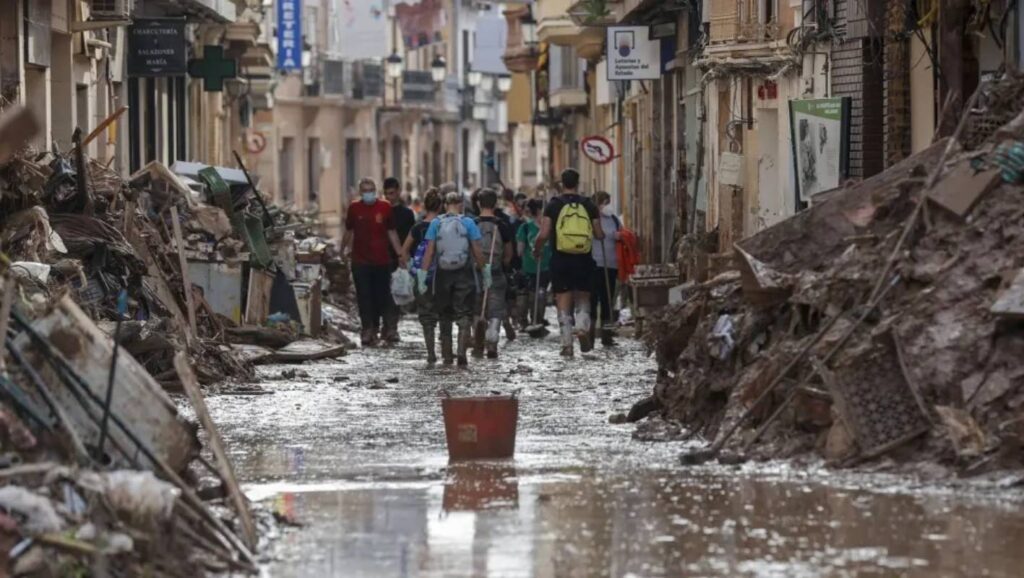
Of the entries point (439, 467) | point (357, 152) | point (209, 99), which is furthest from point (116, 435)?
point (357, 152)

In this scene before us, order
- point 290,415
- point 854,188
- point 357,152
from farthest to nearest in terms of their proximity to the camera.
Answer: point 357,152
point 290,415
point 854,188

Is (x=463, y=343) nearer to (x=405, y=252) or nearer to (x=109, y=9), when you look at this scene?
(x=405, y=252)

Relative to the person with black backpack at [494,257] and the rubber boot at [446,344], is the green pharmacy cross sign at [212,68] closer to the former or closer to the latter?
the person with black backpack at [494,257]

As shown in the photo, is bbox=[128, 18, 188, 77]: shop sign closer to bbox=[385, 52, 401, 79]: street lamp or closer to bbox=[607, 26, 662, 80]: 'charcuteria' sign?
bbox=[607, 26, 662, 80]: 'charcuteria' sign

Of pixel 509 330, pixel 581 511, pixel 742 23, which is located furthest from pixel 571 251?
pixel 581 511

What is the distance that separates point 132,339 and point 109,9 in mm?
10712

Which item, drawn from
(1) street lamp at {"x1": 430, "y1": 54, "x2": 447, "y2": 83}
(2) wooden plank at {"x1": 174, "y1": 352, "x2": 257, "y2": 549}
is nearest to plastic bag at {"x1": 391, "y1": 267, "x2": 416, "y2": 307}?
(2) wooden plank at {"x1": 174, "y1": 352, "x2": 257, "y2": 549}

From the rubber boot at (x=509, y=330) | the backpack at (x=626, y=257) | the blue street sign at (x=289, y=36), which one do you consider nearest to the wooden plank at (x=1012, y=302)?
the rubber boot at (x=509, y=330)

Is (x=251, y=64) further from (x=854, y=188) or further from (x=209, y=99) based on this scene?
(x=854, y=188)

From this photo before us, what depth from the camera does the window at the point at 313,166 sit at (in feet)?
230

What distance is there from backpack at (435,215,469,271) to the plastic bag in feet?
5.54

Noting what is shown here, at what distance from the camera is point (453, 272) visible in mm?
22219

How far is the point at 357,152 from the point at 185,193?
181 ft

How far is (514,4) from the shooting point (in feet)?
269
